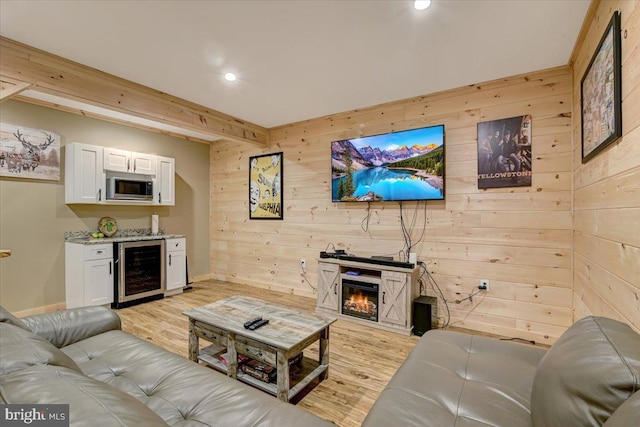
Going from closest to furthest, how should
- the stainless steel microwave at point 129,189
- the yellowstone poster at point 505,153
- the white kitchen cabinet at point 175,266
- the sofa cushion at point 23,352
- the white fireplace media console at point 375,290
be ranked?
the sofa cushion at point 23,352
the yellowstone poster at point 505,153
the white fireplace media console at point 375,290
the stainless steel microwave at point 129,189
the white kitchen cabinet at point 175,266

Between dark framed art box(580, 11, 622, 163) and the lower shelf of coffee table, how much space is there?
2.35 meters

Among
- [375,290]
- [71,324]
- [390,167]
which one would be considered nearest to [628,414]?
[71,324]

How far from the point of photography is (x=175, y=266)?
177 inches

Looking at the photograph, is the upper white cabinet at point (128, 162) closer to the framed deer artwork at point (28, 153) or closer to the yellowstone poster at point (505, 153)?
the framed deer artwork at point (28, 153)

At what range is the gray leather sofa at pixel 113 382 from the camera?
684mm

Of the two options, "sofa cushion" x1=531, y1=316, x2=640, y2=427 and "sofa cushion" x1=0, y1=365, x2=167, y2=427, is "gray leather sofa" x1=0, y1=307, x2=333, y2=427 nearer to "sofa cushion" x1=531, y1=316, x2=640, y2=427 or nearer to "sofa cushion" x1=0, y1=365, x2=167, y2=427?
"sofa cushion" x1=0, y1=365, x2=167, y2=427

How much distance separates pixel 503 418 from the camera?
1.10 metres

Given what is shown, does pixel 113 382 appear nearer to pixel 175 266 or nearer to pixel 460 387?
pixel 460 387

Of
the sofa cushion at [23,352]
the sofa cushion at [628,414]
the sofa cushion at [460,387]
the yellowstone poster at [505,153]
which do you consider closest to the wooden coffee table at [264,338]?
the sofa cushion at [460,387]

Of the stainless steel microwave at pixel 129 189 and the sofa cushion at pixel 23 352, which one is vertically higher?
the stainless steel microwave at pixel 129 189

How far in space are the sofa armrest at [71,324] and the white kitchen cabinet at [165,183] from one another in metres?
2.89

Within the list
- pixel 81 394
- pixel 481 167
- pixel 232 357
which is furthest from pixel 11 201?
pixel 481 167

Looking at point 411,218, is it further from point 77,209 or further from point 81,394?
Answer: point 77,209

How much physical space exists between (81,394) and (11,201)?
4.12 metres
